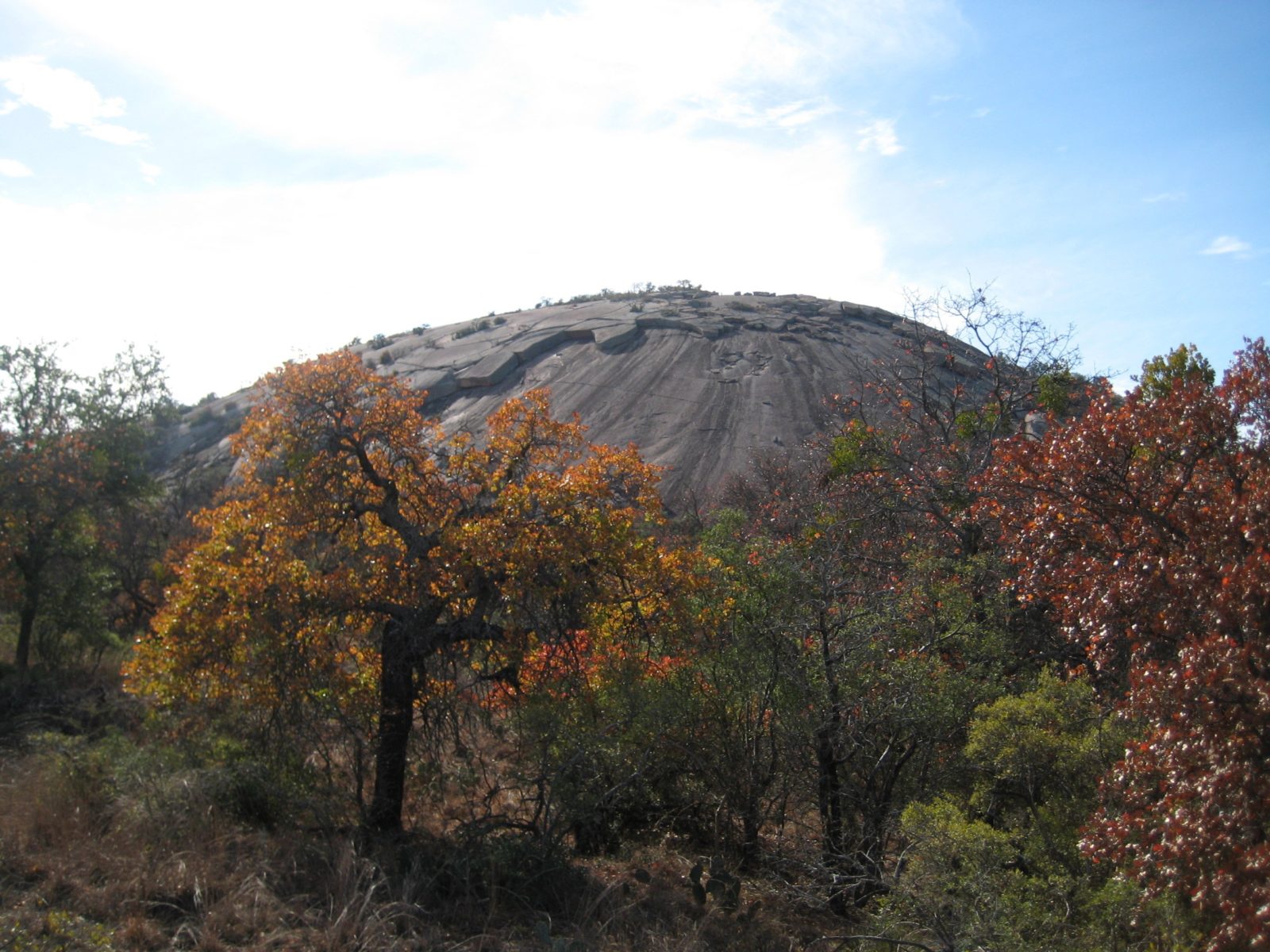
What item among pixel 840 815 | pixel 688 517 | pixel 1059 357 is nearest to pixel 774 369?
pixel 688 517

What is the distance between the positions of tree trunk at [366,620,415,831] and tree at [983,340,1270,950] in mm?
5113

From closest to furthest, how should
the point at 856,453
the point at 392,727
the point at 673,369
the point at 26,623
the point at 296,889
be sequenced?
the point at 296,889, the point at 392,727, the point at 856,453, the point at 26,623, the point at 673,369

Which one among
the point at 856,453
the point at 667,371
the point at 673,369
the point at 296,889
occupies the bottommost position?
the point at 296,889

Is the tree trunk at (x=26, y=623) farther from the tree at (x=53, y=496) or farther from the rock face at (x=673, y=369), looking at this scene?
the rock face at (x=673, y=369)

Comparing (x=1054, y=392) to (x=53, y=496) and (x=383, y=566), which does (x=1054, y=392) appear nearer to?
(x=383, y=566)

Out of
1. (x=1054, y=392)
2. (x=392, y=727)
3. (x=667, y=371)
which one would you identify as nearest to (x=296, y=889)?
(x=392, y=727)

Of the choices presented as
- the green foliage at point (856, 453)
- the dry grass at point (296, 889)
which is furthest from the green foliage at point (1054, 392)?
the dry grass at point (296, 889)

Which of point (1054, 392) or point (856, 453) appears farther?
point (856, 453)

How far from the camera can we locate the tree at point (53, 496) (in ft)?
46.2

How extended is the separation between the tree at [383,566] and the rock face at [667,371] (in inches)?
749

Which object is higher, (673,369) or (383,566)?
(673,369)

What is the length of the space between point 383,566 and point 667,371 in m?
28.7

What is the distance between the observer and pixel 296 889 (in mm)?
6793

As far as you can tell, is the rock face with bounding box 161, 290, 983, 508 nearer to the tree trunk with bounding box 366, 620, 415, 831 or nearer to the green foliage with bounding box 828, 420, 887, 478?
the green foliage with bounding box 828, 420, 887, 478
